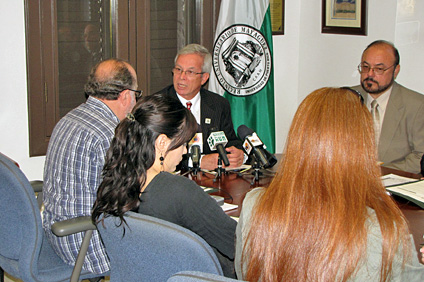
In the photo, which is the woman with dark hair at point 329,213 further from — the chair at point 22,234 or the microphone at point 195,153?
the microphone at point 195,153

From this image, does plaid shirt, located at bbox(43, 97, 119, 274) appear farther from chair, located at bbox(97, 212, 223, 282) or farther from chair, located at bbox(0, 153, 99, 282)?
chair, located at bbox(97, 212, 223, 282)

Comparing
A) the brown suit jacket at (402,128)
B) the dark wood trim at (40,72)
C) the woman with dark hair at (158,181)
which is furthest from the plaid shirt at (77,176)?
the brown suit jacket at (402,128)

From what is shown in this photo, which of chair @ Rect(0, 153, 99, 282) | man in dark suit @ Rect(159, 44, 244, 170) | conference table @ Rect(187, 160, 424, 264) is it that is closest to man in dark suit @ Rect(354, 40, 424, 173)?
conference table @ Rect(187, 160, 424, 264)

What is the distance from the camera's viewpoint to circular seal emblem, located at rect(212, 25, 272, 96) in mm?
4363

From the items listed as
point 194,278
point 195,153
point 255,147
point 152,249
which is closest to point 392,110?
point 255,147

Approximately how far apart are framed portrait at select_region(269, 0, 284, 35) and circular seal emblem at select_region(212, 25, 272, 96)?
24.1 inches

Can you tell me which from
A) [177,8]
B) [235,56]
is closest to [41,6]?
[177,8]

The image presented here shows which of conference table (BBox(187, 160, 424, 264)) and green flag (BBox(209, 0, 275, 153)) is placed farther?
green flag (BBox(209, 0, 275, 153))

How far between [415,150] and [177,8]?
227 centimetres

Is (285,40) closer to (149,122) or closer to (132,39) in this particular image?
(132,39)

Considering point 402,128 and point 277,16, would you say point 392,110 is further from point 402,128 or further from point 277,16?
point 277,16

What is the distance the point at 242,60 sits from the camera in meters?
4.41

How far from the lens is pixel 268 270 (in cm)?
135

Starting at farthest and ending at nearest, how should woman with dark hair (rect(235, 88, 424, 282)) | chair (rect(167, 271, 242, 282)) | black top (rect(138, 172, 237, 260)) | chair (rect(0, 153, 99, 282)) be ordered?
chair (rect(0, 153, 99, 282)) < black top (rect(138, 172, 237, 260)) < woman with dark hair (rect(235, 88, 424, 282)) < chair (rect(167, 271, 242, 282))
